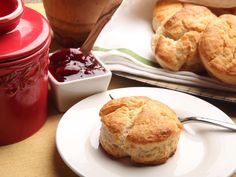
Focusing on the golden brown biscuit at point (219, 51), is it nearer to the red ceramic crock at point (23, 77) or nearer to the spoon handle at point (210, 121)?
the spoon handle at point (210, 121)

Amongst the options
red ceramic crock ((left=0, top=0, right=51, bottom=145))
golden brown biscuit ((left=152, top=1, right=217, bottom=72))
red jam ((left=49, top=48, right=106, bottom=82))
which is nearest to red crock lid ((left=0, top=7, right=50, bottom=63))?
red ceramic crock ((left=0, top=0, right=51, bottom=145))

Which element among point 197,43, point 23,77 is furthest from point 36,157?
point 197,43

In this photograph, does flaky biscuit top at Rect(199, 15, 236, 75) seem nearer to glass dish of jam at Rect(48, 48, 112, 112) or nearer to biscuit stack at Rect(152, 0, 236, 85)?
biscuit stack at Rect(152, 0, 236, 85)

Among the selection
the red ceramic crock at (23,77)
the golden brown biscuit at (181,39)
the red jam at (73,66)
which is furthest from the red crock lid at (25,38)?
the golden brown biscuit at (181,39)

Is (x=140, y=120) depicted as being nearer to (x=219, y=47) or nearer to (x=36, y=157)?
(x=36, y=157)

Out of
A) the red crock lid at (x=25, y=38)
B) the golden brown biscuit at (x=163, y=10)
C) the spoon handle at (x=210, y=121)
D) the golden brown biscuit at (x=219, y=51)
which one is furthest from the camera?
the golden brown biscuit at (x=163, y=10)

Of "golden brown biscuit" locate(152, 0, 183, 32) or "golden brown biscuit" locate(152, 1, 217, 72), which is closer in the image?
"golden brown biscuit" locate(152, 1, 217, 72)
